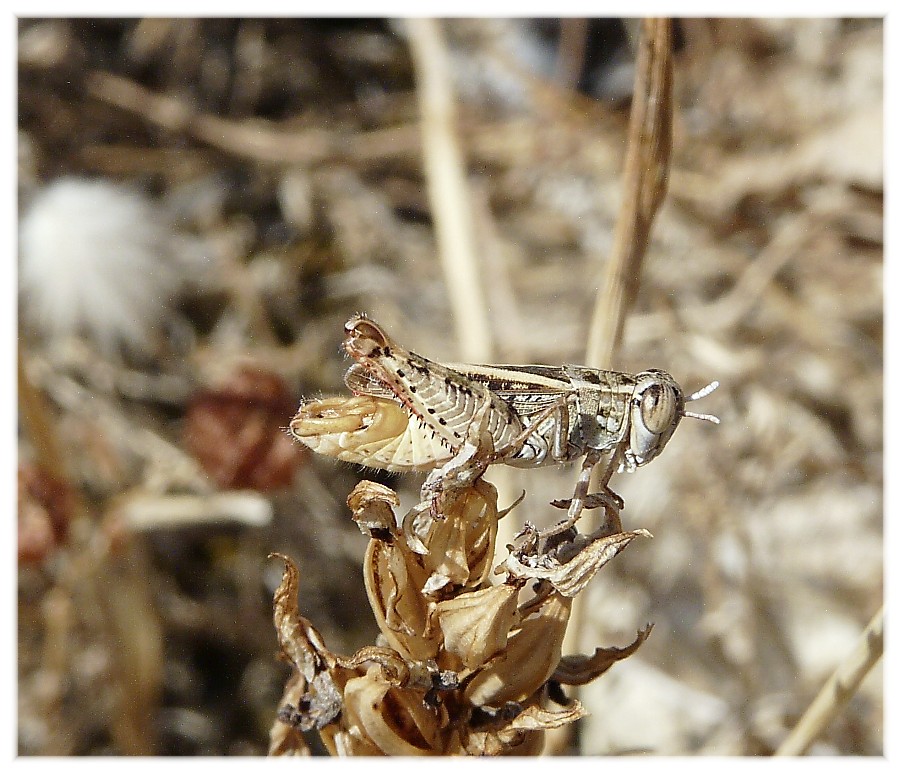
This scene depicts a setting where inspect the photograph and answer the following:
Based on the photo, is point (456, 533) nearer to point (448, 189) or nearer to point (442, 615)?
point (442, 615)

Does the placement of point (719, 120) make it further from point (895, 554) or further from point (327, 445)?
point (327, 445)

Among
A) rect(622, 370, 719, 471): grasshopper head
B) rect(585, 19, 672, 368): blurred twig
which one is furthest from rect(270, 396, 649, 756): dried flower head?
rect(585, 19, 672, 368): blurred twig

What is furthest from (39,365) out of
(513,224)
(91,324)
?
(513,224)

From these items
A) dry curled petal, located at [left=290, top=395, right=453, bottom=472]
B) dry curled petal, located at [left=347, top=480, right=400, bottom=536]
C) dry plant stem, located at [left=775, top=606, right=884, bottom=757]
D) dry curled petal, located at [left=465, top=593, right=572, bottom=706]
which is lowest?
dry plant stem, located at [left=775, top=606, right=884, bottom=757]

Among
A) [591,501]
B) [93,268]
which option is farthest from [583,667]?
[93,268]

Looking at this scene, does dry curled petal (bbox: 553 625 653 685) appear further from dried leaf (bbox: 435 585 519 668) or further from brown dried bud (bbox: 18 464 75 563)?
brown dried bud (bbox: 18 464 75 563)

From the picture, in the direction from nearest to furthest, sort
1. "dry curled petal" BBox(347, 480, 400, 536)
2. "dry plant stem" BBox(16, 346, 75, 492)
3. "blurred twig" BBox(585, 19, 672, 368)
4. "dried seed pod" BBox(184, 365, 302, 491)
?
"dry curled petal" BBox(347, 480, 400, 536) → "blurred twig" BBox(585, 19, 672, 368) → "dry plant stem" BBox(16, 346, 75, 492) → "dried seed pod" BBox(184, 365, 302, 491)

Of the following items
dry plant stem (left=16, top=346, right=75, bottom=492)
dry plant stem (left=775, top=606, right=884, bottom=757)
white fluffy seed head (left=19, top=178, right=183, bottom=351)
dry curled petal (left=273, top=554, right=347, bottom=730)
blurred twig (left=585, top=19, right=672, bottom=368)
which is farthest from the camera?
white fluffy seed head (left=19, top=178, right=183, bottom=351)
